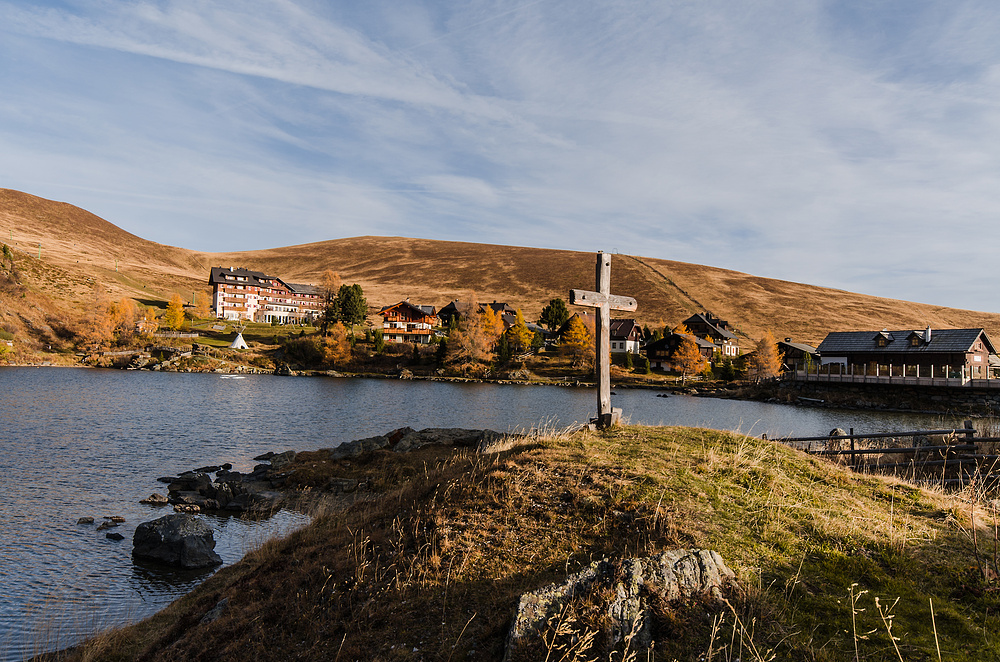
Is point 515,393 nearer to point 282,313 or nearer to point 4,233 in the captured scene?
point 282,313

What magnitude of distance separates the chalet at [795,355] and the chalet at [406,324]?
72467 millimetres

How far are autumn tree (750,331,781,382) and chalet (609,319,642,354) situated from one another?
96.4 feet

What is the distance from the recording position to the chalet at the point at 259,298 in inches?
5974

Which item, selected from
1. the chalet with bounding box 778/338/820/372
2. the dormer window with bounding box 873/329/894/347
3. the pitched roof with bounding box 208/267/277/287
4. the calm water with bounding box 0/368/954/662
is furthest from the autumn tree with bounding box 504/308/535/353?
the pitched roof with bounding box 208/267/277/287

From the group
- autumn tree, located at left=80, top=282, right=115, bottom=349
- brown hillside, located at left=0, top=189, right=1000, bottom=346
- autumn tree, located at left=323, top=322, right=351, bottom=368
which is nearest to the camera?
autumn tree, located at left=80, top=282, right=115, bottom=349

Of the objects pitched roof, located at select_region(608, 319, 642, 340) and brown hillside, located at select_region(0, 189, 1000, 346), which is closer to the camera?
pitched roof, located at select_region(608, 319, 642, 340)

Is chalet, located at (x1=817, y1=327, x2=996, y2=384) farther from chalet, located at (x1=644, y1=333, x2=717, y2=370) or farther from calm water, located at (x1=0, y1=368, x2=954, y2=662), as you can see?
chalet, located at (x1=644, y1=333, x2=717, y2=370)

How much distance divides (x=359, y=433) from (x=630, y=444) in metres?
29.1

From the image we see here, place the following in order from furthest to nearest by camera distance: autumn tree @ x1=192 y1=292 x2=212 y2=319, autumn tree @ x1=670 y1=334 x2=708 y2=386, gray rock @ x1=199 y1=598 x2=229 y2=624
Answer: autumn tree @ x1=192 y1=292 x2=212 y2=319
autumn tree @ x1=670 y1=334 x2=708 y2=386
gray rock @ x1=199 y1=598 x2=229 y2=624

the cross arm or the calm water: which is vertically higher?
the cross arm

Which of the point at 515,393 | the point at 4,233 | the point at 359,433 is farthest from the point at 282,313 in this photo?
the point at 359,433

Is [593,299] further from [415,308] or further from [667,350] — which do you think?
[415,308]

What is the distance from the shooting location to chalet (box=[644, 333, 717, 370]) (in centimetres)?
10794

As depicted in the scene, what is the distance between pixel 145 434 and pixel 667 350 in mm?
93988
